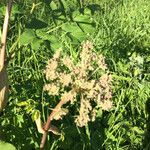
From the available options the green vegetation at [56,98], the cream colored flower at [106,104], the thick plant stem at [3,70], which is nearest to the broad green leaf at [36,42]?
the green vegetation at [56,98]

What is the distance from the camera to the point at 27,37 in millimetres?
1390

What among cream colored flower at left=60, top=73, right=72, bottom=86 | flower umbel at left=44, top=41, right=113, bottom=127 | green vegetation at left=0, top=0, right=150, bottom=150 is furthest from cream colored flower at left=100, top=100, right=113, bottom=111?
green vegetation at left=0, top=0, right=150, bottom=150

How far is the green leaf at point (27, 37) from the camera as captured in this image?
Answer: 1364 mm

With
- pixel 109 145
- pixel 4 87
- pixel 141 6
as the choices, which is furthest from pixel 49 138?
pixel 141 6

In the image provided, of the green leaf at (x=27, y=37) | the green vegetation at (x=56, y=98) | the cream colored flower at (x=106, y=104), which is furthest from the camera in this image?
the green vegetation at (x=56, y=98)

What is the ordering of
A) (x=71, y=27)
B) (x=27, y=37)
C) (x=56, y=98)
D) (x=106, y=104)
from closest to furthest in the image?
(x=106, y=104)
(x=27, y=37)
(x=71, y=27)
(x=56, y=98)

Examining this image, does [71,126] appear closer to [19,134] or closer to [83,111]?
[19,134]

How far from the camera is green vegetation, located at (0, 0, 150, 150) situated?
4.95ft

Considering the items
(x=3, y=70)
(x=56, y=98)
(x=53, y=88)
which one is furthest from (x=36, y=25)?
(x=56, y=98)

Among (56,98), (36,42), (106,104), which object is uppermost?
(36,42)

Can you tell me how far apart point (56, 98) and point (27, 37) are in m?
1.21

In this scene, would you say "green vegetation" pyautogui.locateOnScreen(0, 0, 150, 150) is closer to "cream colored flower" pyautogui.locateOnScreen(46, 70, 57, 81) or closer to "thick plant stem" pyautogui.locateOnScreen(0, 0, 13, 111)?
"thick plant stem" pyautogui.locateOnScreen(0, 0, 13, 111)

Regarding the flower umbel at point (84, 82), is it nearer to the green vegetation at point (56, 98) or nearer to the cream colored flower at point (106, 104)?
the cream colored flower at point (106, 104)

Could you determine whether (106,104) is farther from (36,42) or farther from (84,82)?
(36,42)
